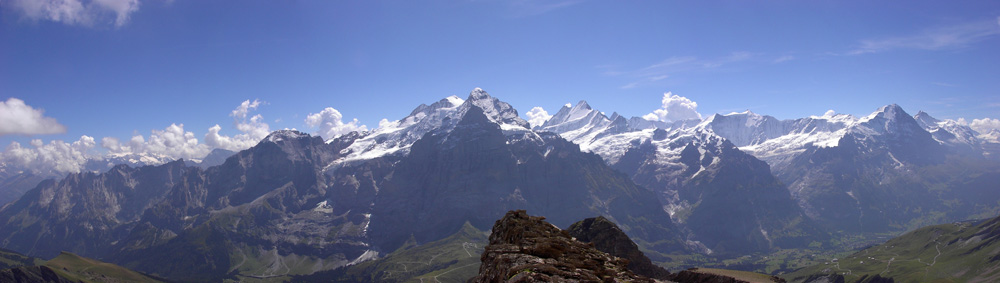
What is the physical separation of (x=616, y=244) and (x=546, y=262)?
71.8 metres

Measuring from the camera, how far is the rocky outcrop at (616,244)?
9200 centimetres

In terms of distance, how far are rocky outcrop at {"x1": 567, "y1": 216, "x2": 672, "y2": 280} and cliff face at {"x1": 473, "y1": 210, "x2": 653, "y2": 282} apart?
5395 cm

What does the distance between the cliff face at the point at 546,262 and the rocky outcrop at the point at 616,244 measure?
5395cm

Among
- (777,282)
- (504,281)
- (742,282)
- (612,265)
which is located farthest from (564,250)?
(777,282)

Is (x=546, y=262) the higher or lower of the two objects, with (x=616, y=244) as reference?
higher

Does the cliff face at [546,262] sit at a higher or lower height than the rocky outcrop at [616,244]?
higher

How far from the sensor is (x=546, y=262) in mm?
28828

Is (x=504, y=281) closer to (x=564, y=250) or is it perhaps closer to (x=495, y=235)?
(x=564, y=250)

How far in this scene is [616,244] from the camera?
96938mm

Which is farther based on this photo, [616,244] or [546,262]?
[616,244]

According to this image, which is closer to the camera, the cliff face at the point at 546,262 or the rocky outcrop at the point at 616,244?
the cliff face at the point at 546,262

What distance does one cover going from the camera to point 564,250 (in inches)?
1299

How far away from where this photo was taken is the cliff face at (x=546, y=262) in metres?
26.9

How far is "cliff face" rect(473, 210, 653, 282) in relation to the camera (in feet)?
88.3
